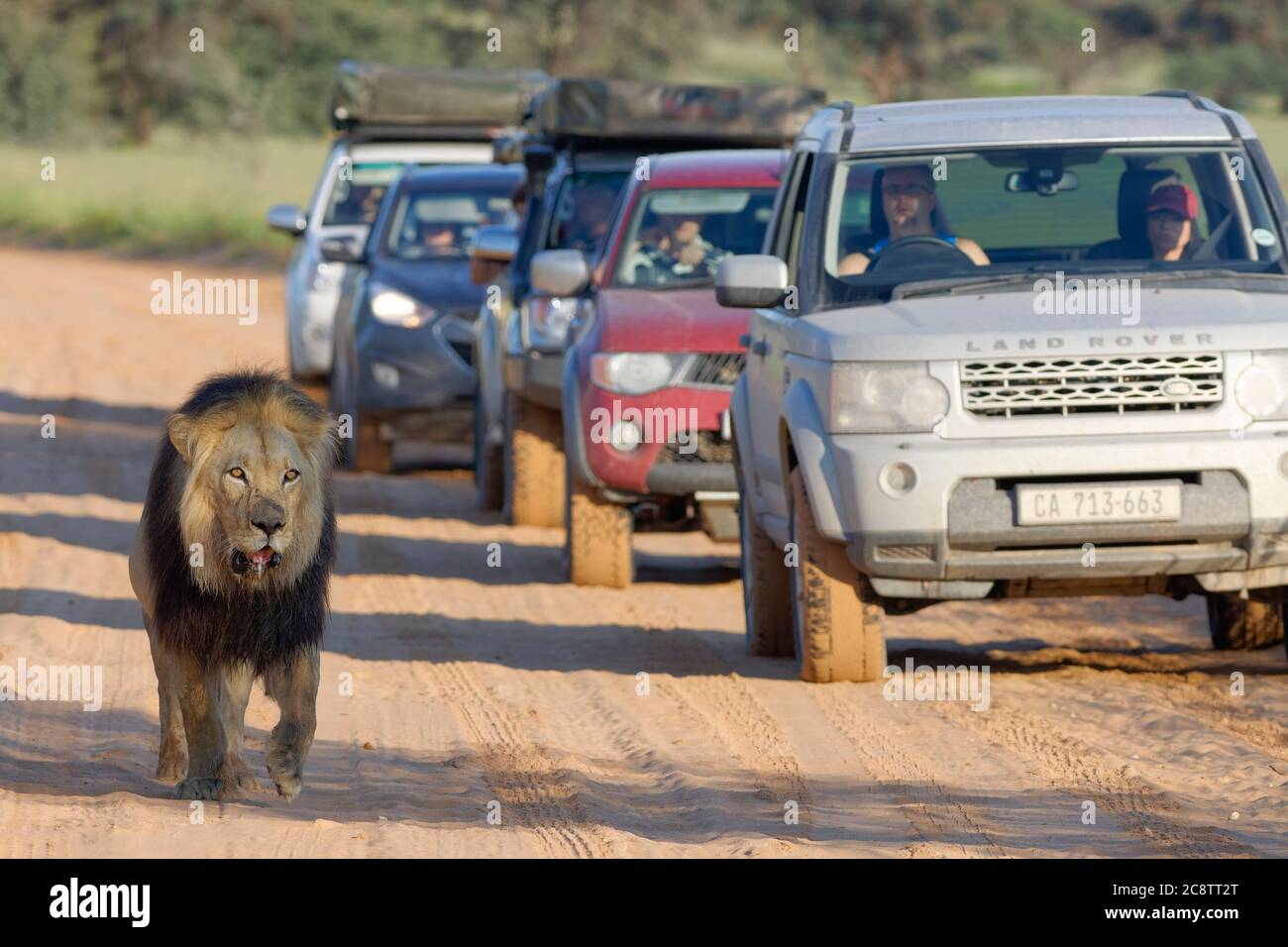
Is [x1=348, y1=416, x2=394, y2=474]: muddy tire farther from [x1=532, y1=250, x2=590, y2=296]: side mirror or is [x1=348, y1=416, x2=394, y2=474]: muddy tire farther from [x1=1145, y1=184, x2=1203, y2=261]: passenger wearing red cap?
[x1=1145, y1=184, x2=1203, y2=261]: passenger wearing red cap

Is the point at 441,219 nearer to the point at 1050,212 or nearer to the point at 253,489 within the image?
the point at 1050,212

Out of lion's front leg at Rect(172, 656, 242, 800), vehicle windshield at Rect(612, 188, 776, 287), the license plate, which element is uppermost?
vehicle windshield at Rect(612, 188, 776, 287)

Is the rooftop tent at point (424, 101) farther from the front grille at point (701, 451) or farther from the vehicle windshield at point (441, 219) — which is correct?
the front grille at point (701, 451)

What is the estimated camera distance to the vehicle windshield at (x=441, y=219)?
15633mm

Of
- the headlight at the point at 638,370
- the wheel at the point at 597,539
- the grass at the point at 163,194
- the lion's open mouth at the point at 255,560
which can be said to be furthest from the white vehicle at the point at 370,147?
the grass at the point at 163,194

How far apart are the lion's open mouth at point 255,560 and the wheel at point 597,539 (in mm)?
4204

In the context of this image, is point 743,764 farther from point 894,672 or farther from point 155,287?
point 155,287

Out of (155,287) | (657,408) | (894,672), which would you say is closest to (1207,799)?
(894,672)

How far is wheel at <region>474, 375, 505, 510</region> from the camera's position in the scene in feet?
44.4

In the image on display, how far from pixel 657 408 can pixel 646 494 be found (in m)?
0.38

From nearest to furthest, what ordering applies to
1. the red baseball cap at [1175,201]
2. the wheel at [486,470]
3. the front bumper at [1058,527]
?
the front bumper at [1058,527], the red baseball cap at [1175,201], the wheel at [486,470]

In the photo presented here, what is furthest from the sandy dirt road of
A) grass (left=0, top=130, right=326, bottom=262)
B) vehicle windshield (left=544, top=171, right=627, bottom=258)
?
grass (left=0, top=130, right=326, bottom=262)

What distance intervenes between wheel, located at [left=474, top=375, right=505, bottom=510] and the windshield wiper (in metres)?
5.76

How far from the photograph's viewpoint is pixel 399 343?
14.5m
